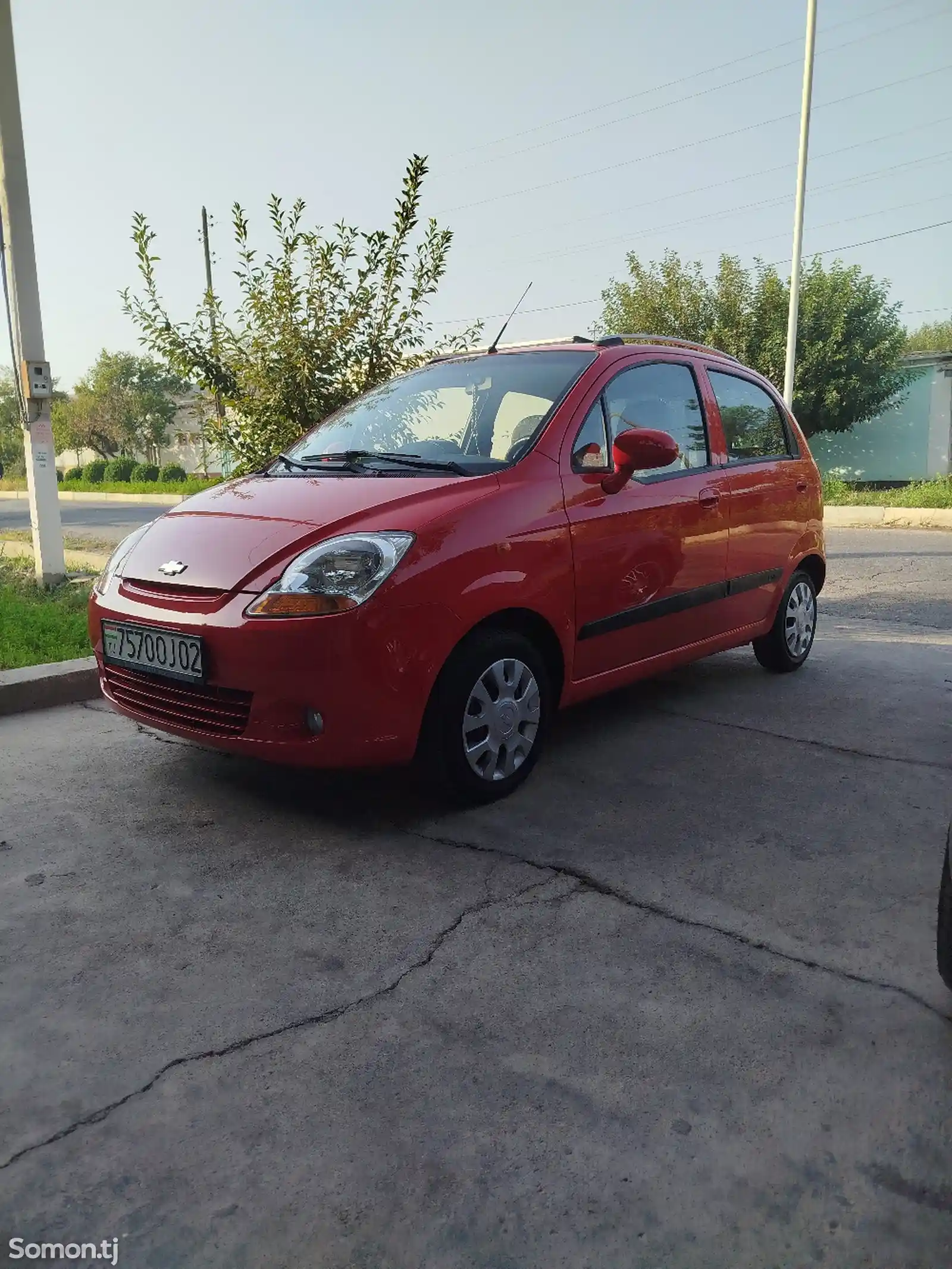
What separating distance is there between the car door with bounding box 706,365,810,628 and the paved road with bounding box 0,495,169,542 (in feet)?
27.4

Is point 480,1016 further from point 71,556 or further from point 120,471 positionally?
point 120,471

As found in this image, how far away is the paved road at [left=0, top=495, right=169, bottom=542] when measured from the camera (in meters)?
15.9

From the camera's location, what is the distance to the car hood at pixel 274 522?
3297 mm

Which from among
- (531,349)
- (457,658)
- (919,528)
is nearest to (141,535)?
(457,658)

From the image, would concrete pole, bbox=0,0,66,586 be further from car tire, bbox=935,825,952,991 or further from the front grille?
car tire, bbox=935,825,952,991

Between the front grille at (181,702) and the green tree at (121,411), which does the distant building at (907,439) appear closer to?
the front grille at (181,702)

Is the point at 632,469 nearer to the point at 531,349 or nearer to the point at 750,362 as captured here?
the point at 531,349

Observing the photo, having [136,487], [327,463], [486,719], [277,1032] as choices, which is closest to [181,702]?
[486,719]

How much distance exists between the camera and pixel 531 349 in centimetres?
440

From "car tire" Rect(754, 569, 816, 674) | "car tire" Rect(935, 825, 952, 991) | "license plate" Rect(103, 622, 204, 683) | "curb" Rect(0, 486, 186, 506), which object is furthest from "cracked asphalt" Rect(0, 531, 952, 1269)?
"curb" Rect(0, 486, 186, 506)

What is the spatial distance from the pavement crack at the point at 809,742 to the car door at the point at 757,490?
53cm

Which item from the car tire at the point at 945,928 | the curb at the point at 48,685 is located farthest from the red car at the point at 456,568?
the car tire at the point at 945,928

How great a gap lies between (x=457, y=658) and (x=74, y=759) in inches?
71.7

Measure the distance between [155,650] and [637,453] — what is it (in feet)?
6.34
